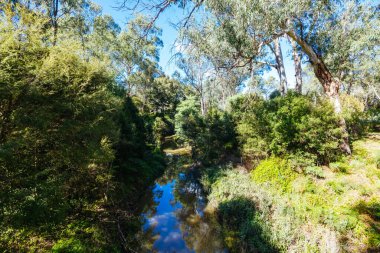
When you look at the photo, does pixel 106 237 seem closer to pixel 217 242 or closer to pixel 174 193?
pixel 217 242

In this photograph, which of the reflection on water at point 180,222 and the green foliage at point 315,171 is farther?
the green foliage at point 315,171

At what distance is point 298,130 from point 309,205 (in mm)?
3554

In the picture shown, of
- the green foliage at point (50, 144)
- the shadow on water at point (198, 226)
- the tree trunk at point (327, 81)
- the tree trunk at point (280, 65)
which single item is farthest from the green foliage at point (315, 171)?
the green foliage at point (50, 144)

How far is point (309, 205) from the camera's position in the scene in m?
6.60

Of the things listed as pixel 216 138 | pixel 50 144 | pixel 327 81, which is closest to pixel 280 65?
pixel 327 81

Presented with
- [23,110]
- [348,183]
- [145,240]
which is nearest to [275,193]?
[348,183]

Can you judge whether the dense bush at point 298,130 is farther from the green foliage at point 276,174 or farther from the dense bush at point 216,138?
the dense bush at point 216,138

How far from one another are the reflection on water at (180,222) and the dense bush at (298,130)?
4539 mm

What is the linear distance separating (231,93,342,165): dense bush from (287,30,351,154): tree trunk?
33 centimetres

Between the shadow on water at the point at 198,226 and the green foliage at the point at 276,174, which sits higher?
the green foliage at the point at 276,174

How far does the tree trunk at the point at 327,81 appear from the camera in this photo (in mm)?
9062

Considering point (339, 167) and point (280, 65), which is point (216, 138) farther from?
point (339, 167)

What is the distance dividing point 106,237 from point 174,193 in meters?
6.58

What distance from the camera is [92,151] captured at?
6.65m
